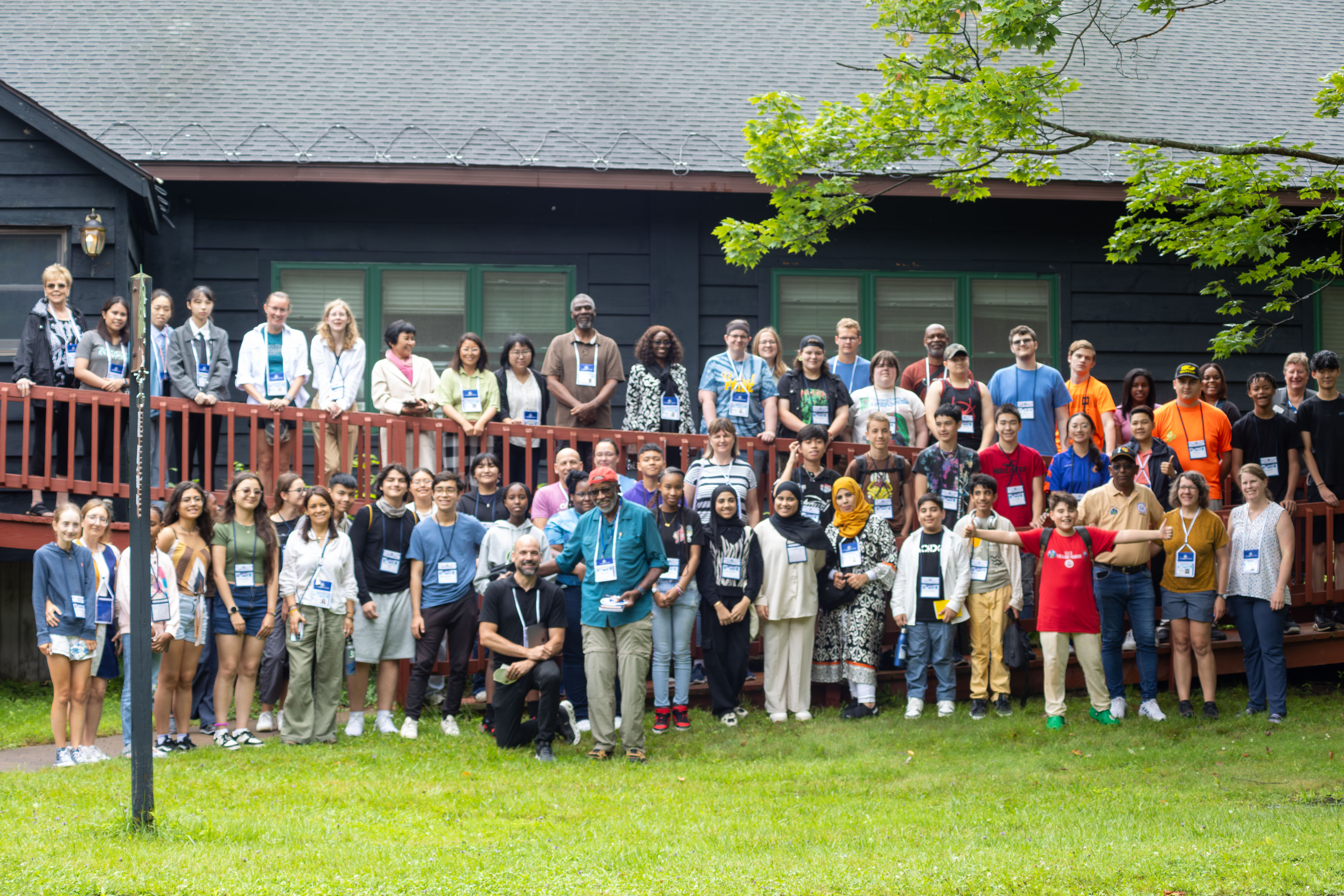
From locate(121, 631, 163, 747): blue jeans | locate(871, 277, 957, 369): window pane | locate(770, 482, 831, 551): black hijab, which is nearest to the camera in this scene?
locate(121, 631, 163, 747): blue jeans

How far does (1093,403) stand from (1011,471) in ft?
4.21

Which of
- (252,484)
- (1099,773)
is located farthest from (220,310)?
(1099,773)

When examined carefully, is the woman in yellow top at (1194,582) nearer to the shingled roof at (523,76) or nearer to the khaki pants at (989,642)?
the khaki pants at (989,642)

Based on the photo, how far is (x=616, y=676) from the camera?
325 inches

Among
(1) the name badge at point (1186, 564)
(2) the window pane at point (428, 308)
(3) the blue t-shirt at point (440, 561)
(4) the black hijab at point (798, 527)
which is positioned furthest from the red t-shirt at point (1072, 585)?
(2) the window pane at point (428, 308)

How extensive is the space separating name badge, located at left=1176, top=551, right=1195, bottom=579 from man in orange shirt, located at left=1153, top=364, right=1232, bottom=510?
1.22 meters

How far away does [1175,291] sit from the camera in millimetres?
12898

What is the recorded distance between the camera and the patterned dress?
353 inches

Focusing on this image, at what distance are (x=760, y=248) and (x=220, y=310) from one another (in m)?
5.55

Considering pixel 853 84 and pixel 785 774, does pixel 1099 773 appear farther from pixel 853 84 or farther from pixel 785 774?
pixel 853 84

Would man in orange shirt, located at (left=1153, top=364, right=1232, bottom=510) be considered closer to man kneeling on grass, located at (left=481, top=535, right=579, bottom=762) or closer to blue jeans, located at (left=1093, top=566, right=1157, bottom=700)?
blue jeans, located at (left=1093, top=566, right=1157, bottom=700)

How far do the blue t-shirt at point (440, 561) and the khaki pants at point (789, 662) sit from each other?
2.07 metres

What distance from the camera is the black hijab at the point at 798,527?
29.1ft

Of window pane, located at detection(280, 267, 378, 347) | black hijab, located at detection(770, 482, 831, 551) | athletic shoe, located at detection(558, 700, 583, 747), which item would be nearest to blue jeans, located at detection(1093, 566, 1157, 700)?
Answer: black hijab, located at detection(770, 482, 831, 551)
